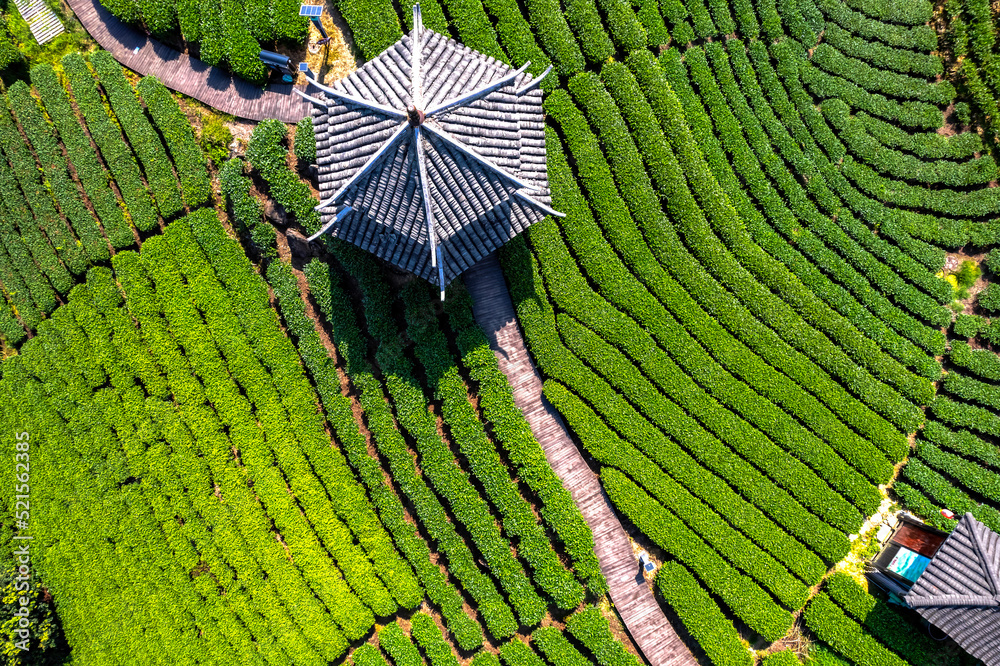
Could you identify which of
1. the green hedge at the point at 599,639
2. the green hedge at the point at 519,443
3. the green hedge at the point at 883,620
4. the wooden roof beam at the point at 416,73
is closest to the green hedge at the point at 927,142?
the green hedge at the point at 883,620

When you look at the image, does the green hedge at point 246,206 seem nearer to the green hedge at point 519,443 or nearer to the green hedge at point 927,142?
the green hedge at point 519,443

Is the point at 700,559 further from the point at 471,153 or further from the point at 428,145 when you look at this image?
the point at 428,145

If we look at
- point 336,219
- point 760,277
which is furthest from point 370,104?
point 760,277

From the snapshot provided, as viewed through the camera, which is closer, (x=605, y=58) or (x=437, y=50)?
(x=437, y=50)

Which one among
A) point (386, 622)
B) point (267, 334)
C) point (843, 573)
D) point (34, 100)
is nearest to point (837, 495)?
point (843, 573)

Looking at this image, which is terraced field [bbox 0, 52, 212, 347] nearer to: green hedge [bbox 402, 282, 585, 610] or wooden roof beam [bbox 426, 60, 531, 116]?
green hedge [bbox 402, 282, 585, 610]

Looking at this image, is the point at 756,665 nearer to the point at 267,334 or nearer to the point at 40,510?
the point at 267,334
